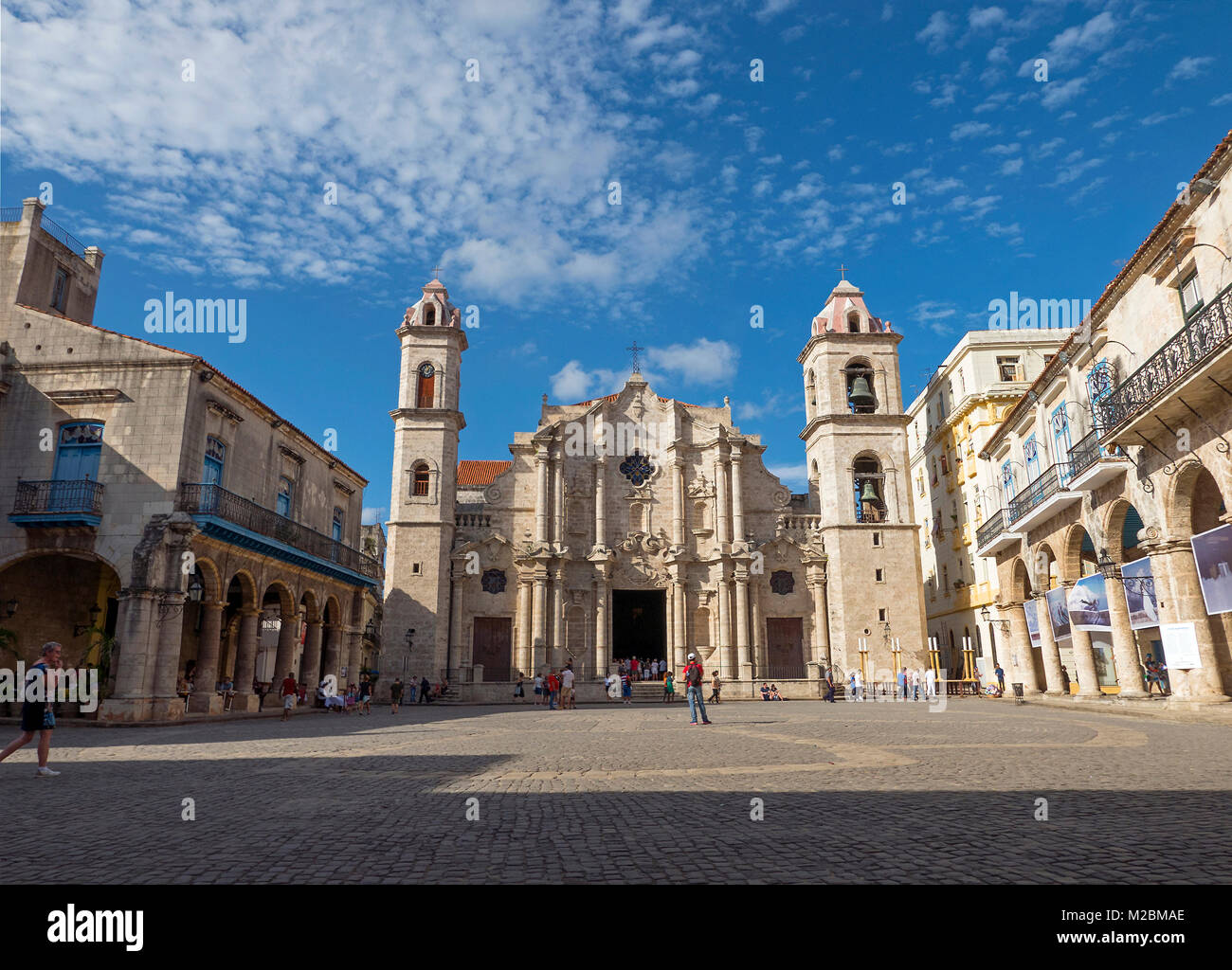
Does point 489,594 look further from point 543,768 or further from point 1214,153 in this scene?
point 1214,153

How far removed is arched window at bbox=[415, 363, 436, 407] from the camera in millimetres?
39125

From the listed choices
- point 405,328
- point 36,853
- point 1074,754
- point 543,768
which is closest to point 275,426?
point 405,328

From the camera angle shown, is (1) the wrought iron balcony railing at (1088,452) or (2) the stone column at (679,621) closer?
(1) the wrought iron balcony railing at (1088,452)

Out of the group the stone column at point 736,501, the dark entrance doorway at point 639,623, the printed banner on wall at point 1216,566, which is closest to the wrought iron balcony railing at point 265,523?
the dark entrance doorway at point 639,623

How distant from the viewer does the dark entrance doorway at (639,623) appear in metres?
39.5

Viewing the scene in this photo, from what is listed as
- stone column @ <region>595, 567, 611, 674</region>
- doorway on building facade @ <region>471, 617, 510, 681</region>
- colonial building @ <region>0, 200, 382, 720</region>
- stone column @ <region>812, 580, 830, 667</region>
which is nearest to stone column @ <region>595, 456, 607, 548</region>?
stone column @ <region>595, 567, 611, 674</region>

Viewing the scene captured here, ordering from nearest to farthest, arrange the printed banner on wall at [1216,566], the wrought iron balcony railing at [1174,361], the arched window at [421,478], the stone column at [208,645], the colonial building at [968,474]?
the wrought iron balcony railing at [1174,361] → the printed banner on wall at [1216,566] → the stone column at [208,645] → the colonial building at [968,474] → the arched window at [421,478]

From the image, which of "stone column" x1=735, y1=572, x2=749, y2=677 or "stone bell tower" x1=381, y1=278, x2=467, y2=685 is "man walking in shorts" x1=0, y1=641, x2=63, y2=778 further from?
"stone column" x1=735, y1=572, x2=749, y2=677

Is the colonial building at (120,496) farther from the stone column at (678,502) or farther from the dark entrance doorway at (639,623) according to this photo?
the stone column at (678,502)

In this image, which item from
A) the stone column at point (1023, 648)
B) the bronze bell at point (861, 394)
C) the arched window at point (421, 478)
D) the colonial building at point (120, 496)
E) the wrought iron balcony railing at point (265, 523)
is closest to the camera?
the colonial building at point (120, 496)

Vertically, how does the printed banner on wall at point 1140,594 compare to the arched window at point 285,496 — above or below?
below

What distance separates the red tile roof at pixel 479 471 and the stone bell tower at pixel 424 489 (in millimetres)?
10174

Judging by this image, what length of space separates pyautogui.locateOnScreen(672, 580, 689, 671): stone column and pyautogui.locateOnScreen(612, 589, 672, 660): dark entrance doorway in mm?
1140

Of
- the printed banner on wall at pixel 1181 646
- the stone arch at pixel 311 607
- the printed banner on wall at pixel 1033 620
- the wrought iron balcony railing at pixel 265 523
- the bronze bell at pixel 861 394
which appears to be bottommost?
the printed banner on wall at pixel 1181 646
